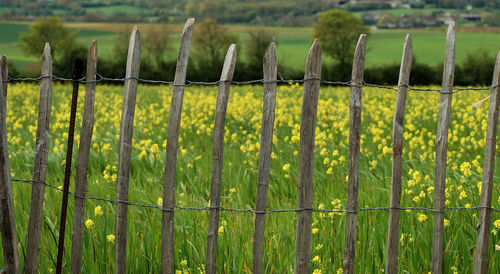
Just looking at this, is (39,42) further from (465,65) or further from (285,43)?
(465,65)

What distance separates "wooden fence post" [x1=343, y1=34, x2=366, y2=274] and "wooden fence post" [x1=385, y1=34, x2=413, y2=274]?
22cm

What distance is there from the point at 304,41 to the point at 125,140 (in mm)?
58574

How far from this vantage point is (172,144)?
307 cm

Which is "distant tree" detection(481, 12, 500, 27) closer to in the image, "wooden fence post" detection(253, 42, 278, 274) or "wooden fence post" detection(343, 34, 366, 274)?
"wooden fence post" detection(343, 34, 366, 274)

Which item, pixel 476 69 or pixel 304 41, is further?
pixel 304 41

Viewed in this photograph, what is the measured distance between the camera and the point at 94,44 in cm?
308

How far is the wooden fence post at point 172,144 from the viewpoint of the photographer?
3018 mm

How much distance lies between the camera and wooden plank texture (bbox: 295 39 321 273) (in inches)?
115

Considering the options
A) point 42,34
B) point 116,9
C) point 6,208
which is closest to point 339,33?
point 42,34

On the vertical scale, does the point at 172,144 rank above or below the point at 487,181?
above

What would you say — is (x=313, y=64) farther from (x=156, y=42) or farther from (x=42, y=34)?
(x=42, y=34)

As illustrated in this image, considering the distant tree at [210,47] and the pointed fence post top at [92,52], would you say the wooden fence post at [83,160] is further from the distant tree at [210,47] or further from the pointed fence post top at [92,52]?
the distant tree at [210,47]

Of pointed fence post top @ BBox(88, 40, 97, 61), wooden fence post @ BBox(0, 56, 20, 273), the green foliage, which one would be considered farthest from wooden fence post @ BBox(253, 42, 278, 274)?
the green foliage

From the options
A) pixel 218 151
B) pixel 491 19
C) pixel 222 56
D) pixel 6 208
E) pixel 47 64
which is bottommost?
pixel 6 208
